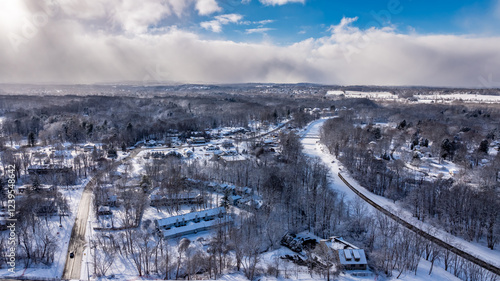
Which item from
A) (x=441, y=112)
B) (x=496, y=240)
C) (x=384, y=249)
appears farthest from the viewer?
(x=441, y=112)

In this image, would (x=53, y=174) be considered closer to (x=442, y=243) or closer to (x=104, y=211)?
(x=104, y=211)

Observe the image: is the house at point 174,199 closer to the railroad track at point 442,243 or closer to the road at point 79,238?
the road at point 79,238

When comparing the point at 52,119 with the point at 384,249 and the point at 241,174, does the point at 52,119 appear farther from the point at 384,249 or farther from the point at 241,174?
the point at 384,249

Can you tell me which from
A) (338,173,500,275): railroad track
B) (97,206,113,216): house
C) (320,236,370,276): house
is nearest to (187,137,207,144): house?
(97,206,113,216): house

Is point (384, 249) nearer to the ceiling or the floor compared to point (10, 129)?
nearer to the floor

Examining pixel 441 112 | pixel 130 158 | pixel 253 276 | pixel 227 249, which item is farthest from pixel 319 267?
pixel 441 112

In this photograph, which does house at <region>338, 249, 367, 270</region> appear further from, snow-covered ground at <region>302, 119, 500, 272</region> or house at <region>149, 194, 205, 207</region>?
house at <region>149, 194, 205, 207</region>

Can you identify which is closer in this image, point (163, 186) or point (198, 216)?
point (198, 216)

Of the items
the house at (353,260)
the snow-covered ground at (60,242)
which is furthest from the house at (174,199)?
the house at (353,260)

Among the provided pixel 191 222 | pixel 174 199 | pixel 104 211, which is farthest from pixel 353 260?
pixel 104 211
